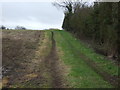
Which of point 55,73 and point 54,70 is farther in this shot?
point 54,70

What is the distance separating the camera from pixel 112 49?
668 inches

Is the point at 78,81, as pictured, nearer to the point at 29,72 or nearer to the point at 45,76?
the point at 45,76

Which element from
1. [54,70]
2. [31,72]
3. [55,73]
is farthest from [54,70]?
[31,72]

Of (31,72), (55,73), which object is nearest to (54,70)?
(55,73)

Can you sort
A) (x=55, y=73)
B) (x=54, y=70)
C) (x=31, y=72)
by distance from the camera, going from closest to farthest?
(x=55, y=73), (x=31, y=72), (x=54, y=70)

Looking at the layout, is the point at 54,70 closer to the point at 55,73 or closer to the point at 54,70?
the point at 54,70

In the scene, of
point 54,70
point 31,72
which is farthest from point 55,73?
point 31,72

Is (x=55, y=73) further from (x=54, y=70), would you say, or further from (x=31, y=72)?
(x=31, y=72)

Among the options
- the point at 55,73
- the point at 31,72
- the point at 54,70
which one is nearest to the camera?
the point at 55,73

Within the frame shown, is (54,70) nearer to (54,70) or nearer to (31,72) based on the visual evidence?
(54,70)

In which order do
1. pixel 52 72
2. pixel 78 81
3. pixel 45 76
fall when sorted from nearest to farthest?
1. pixel 78 81
2. pixel 45 76
3. pixel 52 72

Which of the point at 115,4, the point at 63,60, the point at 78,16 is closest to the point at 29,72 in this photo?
the point at 63,60

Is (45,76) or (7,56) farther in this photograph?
(7,56)

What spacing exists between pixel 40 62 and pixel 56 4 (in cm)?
5028
